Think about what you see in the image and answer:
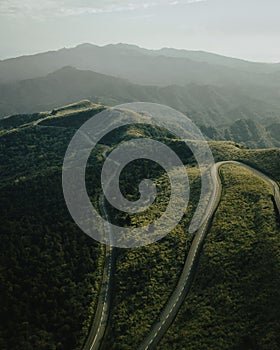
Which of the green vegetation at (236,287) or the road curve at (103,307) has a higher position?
the green vegetation at (236,287)

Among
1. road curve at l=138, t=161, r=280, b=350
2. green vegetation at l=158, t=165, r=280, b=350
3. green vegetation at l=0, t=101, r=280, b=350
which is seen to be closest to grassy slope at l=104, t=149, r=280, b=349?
green vegetation at l=0, t=101, r=280, b=350

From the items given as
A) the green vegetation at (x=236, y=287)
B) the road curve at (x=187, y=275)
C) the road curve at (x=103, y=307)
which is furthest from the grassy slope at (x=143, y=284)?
the green vegetation at (x=236, y=287)

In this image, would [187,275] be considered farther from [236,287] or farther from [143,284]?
[236,287]

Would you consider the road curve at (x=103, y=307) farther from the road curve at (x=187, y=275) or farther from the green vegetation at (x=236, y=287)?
the green vegetation at (x=236, y=287)

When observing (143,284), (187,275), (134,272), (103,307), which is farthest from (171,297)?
(103,307)

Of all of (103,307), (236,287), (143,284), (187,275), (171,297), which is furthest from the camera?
(143,284)

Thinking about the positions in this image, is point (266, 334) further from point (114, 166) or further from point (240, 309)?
point (114, 166)

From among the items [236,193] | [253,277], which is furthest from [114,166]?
[253,277]

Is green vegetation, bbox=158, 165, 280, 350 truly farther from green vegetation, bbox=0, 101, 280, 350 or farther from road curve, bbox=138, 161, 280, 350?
road curve, bbox=138, 161, 280, 350

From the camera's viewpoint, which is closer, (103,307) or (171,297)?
(171,297)

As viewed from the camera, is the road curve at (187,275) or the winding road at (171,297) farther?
the winding road at (171,297)
